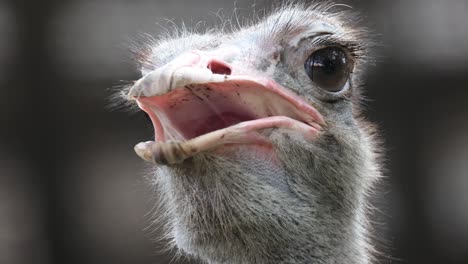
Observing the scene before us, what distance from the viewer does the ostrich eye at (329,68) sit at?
1.85 metres

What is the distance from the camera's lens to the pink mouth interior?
1556 mm

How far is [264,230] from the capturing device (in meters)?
1.73

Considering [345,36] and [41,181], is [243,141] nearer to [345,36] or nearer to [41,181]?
[345,36]

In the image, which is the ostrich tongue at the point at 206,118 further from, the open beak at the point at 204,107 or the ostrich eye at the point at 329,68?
the ostrich eye at the point at 329,68

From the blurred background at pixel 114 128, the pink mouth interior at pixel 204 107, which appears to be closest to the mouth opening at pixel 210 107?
the pink mouth interior at pixel 204 107

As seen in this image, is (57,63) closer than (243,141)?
No

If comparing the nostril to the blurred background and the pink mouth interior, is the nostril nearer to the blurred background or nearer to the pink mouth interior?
the pink mouth interior

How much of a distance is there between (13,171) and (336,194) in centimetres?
401

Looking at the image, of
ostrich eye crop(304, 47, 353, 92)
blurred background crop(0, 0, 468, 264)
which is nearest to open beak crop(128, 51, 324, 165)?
ostrich eye crop(304, 47, 353, 92)

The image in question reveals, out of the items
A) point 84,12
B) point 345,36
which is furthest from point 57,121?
point 345,36

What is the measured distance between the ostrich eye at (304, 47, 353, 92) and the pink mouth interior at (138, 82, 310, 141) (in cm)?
21

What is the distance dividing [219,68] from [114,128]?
3815mm

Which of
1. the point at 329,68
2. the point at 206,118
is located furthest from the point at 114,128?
the point at 206,118

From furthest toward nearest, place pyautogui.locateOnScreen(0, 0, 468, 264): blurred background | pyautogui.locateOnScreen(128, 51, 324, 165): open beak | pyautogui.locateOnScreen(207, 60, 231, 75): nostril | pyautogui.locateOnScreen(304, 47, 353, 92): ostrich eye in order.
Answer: pyautogui.locateOnScreen(0, 0, 468, 264): blurred background < pyautogui.locateOnScreen(304, 47, 353, 92): ostrich eye < pyautogui.locateOnScreen(207, 60, 231, 75): nostril < pyautogui.locateOnScreen(128, 51, 324, 165): open beak
